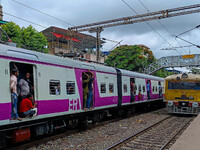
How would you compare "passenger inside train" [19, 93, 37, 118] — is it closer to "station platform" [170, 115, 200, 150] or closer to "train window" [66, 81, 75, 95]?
"train window" [66, 81, 75, 95]

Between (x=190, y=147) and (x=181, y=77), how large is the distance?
11.3 m

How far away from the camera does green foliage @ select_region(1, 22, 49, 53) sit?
77.7 feet

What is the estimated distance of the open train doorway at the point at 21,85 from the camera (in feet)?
21.3

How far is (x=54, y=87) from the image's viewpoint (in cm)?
836

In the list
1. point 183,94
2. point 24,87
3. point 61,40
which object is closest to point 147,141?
point 24,87

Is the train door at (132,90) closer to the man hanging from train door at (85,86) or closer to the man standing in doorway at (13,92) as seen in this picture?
the man hanging from train door at (85,86)

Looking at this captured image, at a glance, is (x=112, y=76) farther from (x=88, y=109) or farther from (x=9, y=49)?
(x=9, y=49)

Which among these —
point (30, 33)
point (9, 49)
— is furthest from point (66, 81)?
point (30, 33)

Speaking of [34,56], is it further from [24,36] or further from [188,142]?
[24,36]

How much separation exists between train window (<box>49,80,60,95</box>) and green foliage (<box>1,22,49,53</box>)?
1587 centimetres

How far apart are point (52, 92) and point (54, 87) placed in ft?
0.77

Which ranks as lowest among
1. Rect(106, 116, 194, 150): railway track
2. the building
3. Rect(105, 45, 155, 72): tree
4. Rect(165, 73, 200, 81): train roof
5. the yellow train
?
Rect(106, 116, 194, 150): railway track

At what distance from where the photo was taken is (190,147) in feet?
21.1

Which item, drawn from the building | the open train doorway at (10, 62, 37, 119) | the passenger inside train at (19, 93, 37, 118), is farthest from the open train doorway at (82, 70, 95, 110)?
the building
